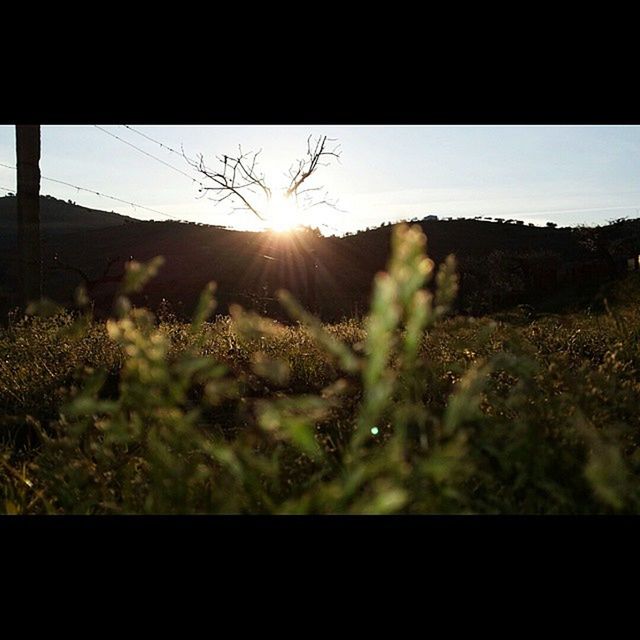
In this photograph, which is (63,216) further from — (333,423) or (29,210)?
(333,423)

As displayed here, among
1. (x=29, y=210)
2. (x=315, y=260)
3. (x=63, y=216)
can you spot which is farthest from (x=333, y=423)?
(x=63, y=216)

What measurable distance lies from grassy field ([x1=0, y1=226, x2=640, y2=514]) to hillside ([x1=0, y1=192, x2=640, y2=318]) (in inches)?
141

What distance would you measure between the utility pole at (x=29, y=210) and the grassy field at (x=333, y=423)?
3910 millimetres

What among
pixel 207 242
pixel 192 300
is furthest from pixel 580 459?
pixel 207 242

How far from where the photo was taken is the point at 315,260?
13.5 metres

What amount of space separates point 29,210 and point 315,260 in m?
6.23

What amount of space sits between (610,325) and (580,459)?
4.60 m

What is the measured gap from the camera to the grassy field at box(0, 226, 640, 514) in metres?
0.78
